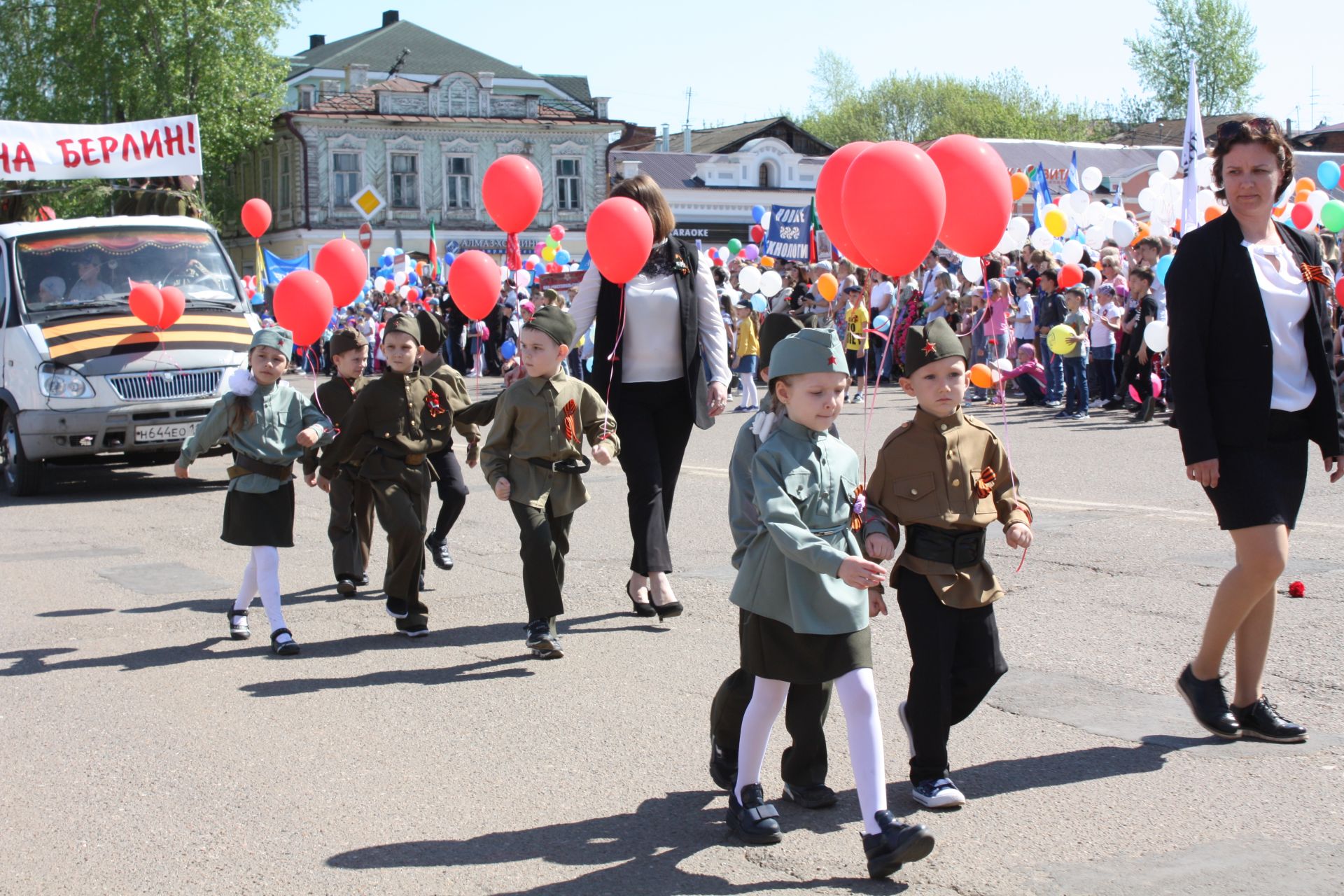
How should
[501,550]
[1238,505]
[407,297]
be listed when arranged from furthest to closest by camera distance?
[407,297], [501,550], [1238,505]

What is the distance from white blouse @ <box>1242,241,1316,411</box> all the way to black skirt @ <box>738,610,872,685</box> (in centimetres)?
178

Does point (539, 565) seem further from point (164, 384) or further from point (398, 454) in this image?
point (164, 384)

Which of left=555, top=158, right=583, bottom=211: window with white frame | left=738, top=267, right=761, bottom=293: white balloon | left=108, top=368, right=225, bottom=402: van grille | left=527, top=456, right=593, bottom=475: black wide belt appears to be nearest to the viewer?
left=527, top=456, right=593, bottom=475: black wide belt

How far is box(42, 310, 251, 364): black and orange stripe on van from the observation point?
12227 mm

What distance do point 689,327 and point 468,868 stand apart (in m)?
3.57

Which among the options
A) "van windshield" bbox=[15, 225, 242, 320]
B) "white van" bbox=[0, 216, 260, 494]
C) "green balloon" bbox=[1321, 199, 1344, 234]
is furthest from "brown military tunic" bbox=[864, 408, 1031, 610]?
"green balloon" bbox=[1321, 199, 1344, 234]

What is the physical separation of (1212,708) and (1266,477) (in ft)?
2.66

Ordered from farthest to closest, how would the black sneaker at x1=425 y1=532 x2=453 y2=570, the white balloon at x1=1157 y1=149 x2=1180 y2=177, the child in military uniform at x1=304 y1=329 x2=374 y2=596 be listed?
the white balloon at x1=1157 y1=149 x2=1180 y2=177 < the black sneaker at x1=425 y1=532 x2=453 y2=570 < the child in military uniform at x1=304 y1=329 x2=374 y2=596

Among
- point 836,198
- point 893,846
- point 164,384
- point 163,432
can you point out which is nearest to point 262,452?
point 836,198

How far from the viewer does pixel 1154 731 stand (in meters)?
4.95

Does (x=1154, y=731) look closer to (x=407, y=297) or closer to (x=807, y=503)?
(x=807, y=503)

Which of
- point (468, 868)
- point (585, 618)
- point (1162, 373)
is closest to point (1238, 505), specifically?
point (468, 868)

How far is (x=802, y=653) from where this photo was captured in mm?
3990

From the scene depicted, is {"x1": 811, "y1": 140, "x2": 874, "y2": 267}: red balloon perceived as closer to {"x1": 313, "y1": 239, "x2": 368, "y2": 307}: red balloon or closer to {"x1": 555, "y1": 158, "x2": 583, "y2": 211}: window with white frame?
{"x1": 313, "y1": 239, "x2": 368, "y2": 307}: red balloon
